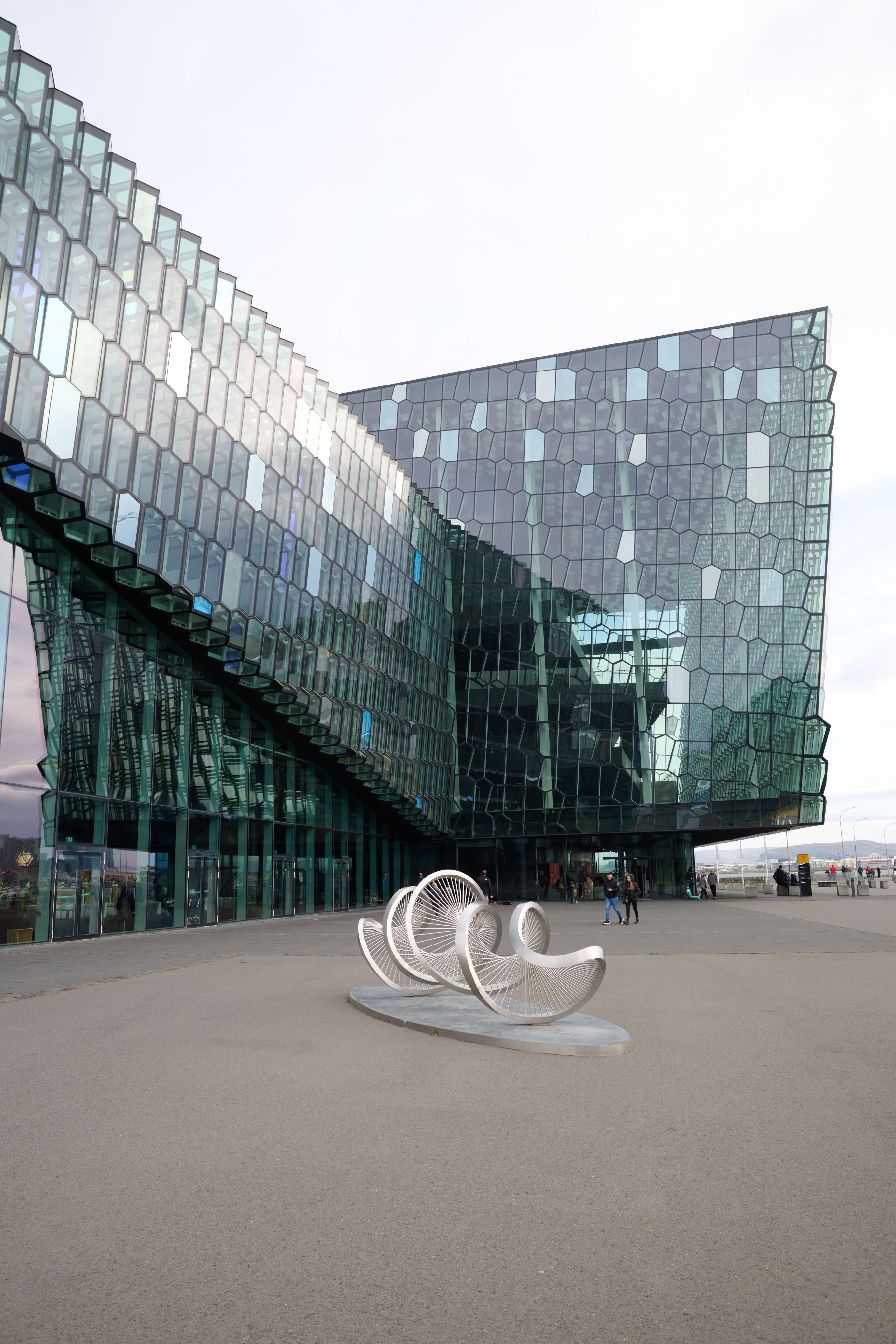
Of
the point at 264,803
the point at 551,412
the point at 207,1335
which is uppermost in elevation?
the point at 551,412

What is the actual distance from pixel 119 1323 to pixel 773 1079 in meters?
5.47

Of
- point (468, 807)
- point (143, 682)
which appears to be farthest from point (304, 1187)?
point (468, 807)

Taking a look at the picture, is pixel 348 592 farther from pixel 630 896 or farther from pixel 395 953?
pixel 395 953

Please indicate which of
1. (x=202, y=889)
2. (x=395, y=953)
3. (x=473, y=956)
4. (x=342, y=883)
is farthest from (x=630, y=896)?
(x=473, y=956)

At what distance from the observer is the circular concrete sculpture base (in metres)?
8.74

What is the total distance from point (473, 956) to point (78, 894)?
47.3 feet

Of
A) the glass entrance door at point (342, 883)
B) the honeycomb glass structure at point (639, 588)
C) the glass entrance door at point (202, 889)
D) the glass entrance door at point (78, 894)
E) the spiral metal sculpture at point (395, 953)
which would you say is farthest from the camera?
the honeycomb glass structure at point (639, 588)

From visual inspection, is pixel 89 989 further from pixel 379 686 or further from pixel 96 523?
pixel 379 686

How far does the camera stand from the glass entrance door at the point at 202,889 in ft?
89.7

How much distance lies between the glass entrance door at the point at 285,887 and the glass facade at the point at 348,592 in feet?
0.48

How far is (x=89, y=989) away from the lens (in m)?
13.3

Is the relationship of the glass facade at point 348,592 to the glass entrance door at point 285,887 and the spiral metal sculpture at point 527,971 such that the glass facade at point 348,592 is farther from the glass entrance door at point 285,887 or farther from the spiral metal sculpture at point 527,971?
the spiral metal sculpture at point 527,971

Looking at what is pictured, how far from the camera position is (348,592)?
34375 mm

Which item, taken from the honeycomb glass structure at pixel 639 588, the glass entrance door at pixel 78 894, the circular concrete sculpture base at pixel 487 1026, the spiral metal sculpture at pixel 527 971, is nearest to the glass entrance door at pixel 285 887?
the glass entrance door at pixel 78 894
